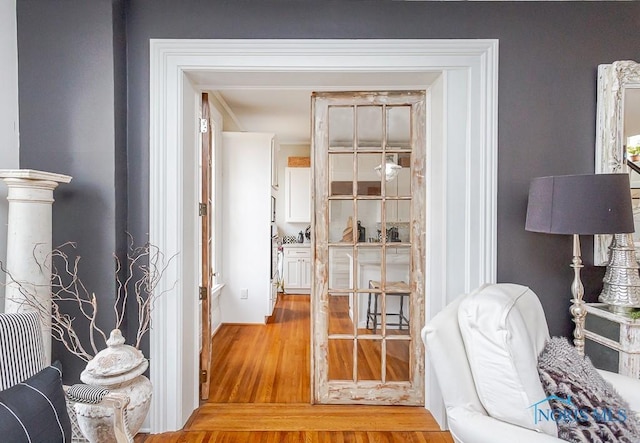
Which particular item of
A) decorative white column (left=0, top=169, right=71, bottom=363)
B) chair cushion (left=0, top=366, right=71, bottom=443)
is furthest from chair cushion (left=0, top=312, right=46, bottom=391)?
decorative white column (left=0, top=169, right=71, bottom=363)

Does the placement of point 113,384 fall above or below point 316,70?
below

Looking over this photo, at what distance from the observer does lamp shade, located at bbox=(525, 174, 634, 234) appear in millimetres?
1483

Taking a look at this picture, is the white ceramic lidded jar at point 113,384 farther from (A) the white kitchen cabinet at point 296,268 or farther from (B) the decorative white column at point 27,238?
(A) the white kitchen cabinet at point 296,268

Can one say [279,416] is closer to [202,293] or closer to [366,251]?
[202,293]

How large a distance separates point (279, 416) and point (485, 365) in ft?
4.89

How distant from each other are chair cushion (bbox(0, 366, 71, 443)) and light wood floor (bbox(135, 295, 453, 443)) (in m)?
0.99

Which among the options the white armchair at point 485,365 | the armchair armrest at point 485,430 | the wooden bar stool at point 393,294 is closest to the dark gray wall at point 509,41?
the wooden bar stool at point 393,294

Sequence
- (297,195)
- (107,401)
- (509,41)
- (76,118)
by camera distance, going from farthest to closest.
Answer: (297,195)
(509,41)
(76,118)
(107,401)

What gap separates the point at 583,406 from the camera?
3.83ft

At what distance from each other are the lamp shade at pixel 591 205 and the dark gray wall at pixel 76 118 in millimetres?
2212

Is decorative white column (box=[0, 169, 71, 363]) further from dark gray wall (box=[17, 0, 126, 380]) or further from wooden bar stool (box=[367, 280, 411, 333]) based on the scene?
wooden bar stool (box=[367, 280, 411, 333])

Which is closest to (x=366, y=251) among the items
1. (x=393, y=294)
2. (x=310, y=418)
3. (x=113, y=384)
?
(x=393, y=294)

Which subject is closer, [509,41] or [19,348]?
[19,348]

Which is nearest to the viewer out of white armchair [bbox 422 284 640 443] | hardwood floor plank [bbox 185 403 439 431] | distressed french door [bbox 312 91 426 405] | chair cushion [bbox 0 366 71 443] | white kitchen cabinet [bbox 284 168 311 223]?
chair cushion [bbox 0 366 71 443]
